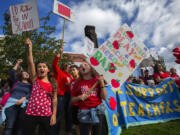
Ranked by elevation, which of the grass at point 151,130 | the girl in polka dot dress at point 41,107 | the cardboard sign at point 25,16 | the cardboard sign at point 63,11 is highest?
the cardboard sign at point 63,11

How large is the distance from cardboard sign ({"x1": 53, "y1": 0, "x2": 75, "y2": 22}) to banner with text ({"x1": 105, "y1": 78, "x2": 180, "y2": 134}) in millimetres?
2733

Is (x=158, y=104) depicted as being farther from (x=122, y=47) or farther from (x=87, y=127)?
(x=87, y=127)

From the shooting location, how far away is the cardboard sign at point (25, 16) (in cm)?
278

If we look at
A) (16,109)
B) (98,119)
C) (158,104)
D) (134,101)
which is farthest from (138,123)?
(16,109)

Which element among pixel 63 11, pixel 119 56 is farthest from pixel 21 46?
pixel 119 56

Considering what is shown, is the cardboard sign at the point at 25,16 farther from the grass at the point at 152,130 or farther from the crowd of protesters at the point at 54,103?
the grass at the point at 152,130

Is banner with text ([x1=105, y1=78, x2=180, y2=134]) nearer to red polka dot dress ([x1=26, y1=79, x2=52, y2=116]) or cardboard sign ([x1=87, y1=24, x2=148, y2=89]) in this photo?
cardboard sign ([x1=87, y1=24, x2=148, y2=89])

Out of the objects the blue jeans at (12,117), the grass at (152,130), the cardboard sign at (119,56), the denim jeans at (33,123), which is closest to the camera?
the denim jeans at (33,123)

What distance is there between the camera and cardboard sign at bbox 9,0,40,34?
278 centimetres

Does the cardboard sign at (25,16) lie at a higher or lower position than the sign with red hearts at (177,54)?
higher

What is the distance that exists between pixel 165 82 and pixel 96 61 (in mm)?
3349

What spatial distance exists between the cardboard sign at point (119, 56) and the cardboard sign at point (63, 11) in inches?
105

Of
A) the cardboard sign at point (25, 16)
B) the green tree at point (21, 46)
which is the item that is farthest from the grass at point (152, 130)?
the green tree at point (21, 46)

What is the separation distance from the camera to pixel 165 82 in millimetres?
4457
